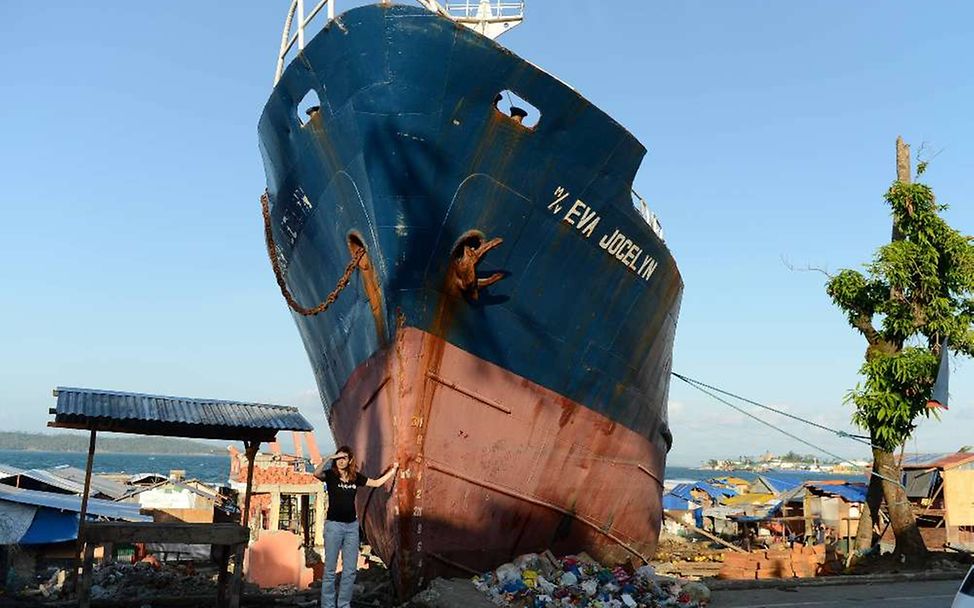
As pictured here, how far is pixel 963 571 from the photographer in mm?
11594

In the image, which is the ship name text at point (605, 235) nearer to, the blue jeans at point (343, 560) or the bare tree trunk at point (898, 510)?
the blue jeans at point (343, 560)

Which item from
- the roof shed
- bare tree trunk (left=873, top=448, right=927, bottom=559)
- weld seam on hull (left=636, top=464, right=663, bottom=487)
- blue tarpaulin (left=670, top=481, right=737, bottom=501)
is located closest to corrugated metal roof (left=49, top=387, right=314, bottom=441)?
the roof shed

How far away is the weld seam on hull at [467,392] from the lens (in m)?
8.00

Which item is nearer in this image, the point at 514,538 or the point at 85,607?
the point at 85,607

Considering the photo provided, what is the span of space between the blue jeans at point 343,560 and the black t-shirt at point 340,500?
54 millimetres

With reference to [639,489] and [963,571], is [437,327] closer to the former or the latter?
[639,489]

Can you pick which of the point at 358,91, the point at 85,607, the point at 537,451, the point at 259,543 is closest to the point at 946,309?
the point at 537,451

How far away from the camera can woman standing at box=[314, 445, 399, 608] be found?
6.69 metres

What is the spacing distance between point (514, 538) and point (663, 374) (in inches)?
185

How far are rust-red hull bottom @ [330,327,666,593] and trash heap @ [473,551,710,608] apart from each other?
26 cm

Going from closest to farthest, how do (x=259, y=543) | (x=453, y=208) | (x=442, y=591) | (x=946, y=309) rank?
(x=442, y=591) → (x=453, y=208) → (x=259, y=543) → (x=946, y=309)

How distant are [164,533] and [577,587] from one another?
13.4 feet

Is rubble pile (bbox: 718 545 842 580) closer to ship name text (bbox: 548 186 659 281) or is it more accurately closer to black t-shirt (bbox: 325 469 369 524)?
ship name text (bbox: 548 186 659 281)

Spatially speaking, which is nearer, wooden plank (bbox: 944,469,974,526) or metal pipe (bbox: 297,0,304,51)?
metal pipe (bbox: 297,0,304,51)
